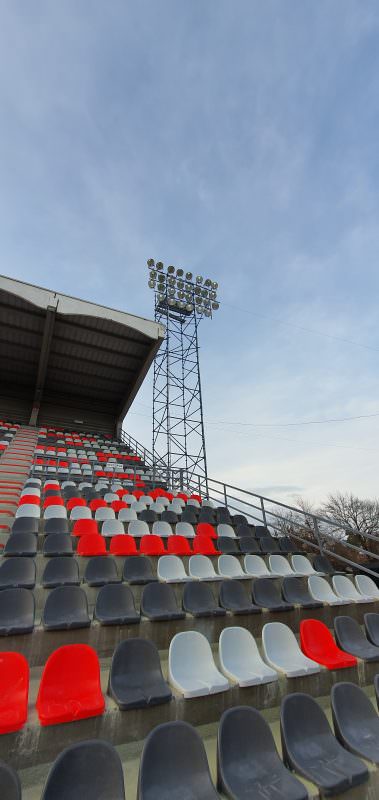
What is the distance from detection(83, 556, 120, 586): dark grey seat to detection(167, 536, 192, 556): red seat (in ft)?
3.98

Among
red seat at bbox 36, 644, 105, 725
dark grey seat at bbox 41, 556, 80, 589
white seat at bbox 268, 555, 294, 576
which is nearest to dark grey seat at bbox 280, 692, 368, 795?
red seat at bbox 36, 644, 105, 725

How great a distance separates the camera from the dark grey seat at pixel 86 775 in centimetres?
164

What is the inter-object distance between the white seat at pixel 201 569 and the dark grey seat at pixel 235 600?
1.60ft

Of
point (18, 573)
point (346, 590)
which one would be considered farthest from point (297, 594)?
point (18, 573)

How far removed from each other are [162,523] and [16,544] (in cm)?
262

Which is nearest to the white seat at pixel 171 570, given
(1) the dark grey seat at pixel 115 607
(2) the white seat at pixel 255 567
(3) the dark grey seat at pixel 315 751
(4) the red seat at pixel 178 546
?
(4) the red seat at pixel 178 546

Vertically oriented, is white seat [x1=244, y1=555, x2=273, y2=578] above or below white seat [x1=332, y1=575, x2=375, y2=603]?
above

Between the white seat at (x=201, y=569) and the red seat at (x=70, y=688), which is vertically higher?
the white seat at (x=201, y=569)

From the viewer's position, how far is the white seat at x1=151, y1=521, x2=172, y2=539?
20.6 ft

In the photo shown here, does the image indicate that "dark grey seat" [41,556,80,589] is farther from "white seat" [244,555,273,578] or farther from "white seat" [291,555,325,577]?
"white seat" [291,555,325,577]

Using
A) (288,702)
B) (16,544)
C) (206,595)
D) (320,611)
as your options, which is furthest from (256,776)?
(16,544)

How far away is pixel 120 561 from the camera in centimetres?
501

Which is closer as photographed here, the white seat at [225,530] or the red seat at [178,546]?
the red seat at [178,546]

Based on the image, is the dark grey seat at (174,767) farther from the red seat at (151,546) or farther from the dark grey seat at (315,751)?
the red seat at (151,546)
